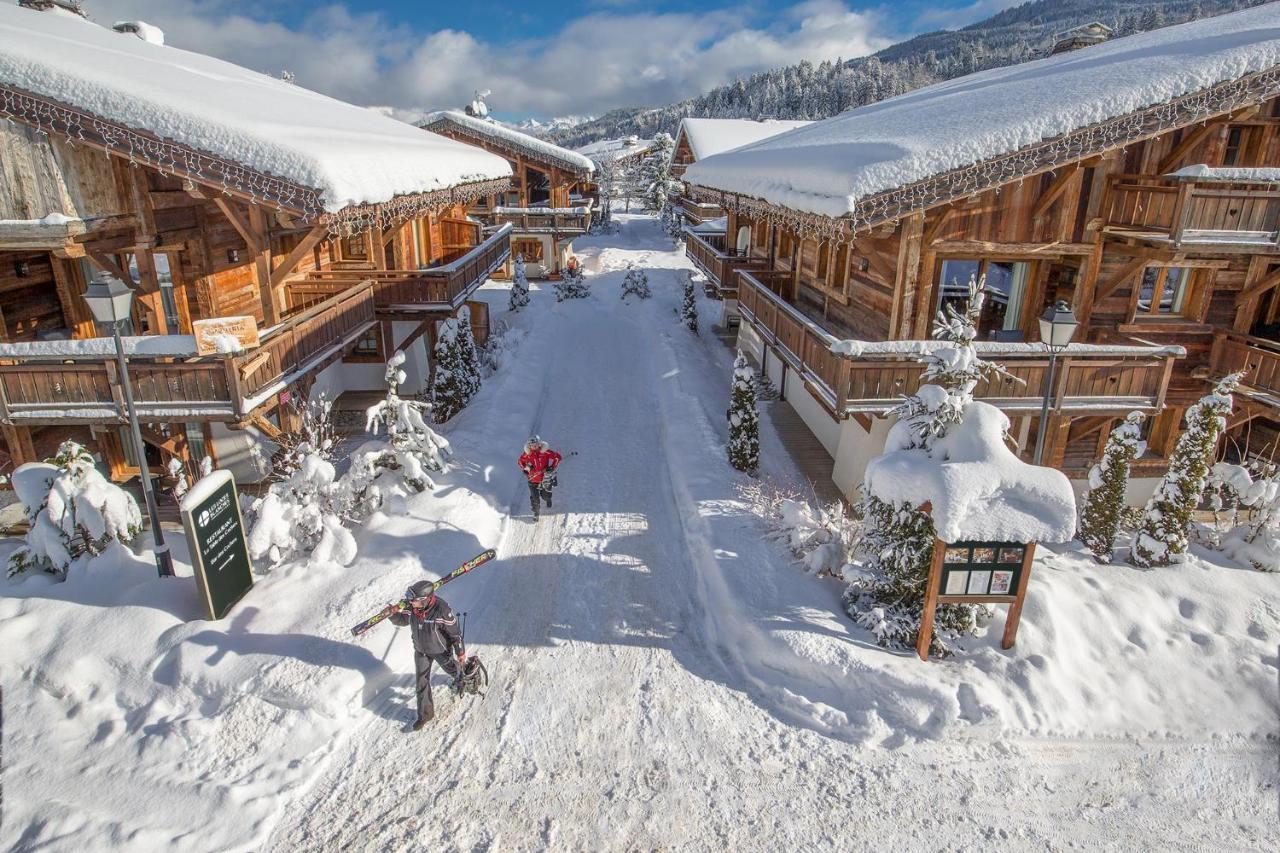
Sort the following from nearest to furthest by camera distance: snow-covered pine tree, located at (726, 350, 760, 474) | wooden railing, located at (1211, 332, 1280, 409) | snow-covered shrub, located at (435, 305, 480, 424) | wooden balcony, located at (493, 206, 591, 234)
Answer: wooden railing, located at (1211, 332, 1280, 409)
snow-covered pine tree, located at (726, 350, 760, 474)
snow-covered shrub, located at (435, 305, 480, 424)
wooden balcony, located at (493, 206, 591, 234)

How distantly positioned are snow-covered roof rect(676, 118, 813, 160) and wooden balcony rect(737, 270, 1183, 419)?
30935mm

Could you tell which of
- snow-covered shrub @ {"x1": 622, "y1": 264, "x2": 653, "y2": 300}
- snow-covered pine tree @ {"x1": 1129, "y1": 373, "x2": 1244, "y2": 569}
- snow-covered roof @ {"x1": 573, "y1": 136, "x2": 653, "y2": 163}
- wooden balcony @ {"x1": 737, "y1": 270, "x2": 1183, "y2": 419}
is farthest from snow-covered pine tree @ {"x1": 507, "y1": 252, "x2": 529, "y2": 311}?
snow-covered roof @ {"x1": 573, "y1": 136, "x2": 653, "y2": 163}

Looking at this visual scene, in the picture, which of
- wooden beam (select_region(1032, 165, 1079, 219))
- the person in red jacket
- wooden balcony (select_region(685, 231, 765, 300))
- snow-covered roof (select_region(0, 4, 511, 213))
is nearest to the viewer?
snow-covered roof (select_region(0, 4, 511, 213))

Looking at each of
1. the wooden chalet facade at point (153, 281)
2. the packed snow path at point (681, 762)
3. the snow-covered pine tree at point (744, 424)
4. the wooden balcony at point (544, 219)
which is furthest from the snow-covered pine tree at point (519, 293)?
the packed snow path at point (681, 762)

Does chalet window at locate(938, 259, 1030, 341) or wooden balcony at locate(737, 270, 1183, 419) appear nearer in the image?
wooden balcony at locate(737, 270, 1183, 419)

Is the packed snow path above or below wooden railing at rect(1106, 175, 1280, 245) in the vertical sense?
below

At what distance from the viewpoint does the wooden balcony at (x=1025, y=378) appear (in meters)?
11.6

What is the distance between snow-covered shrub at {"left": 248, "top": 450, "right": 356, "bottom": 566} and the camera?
1055 centimetres

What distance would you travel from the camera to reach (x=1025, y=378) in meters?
12.1

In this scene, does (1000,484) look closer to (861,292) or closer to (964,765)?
(964,765)

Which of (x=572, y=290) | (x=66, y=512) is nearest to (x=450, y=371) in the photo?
(x=66, y=512)

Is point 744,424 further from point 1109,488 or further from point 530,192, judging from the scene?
point 530,192

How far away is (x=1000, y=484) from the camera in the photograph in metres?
8.45

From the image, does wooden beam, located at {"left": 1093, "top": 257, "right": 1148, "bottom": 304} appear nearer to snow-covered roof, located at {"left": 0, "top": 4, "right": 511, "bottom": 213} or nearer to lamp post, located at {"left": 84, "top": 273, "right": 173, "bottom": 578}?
snow-covered roof, located at {"left": 0, "top": 4, "right": 511, "bottom": 213}
